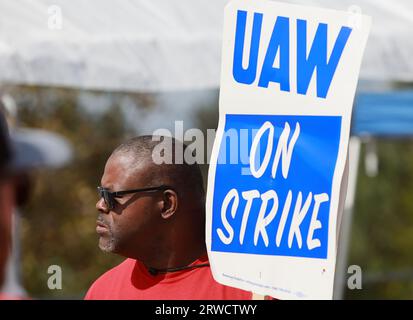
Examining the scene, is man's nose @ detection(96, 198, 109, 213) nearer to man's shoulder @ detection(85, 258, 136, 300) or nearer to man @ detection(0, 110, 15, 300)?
man's shoulder @ detection(85, 258, 136, 300)

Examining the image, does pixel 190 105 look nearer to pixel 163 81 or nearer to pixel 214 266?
pixel 163 81

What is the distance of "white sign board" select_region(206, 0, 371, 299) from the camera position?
319cm

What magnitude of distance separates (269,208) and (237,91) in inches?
16.0

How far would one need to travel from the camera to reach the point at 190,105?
9016mm

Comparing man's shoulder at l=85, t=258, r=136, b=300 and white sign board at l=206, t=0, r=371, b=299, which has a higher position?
white sign board at l=206, t=0, r=371, b=299

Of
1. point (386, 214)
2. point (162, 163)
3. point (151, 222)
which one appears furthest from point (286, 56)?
point (386, 214)

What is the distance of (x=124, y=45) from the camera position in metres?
4.56

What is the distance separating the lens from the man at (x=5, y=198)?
171 cm

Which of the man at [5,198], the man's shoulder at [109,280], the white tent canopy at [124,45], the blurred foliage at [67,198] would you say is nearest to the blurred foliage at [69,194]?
the blurred foliage at [67,198]

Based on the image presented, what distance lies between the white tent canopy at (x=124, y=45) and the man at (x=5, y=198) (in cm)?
264

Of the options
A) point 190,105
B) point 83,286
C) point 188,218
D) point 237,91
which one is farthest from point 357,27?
point 83,286

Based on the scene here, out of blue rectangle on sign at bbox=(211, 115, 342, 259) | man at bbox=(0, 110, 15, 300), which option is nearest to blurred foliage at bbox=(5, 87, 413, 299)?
blue rectangle on sign at bbox=(211, 115, 342, 259)

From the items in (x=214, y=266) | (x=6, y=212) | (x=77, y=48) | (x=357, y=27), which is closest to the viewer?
(x=6, y=212)

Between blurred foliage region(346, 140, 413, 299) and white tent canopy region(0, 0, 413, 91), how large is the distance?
8.38 metres
